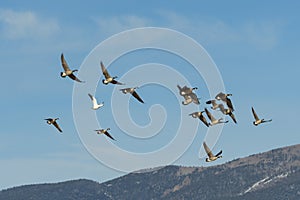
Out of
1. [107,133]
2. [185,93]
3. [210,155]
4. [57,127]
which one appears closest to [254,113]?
[210,155]

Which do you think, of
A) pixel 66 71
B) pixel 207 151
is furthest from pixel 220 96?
pixel 66 71

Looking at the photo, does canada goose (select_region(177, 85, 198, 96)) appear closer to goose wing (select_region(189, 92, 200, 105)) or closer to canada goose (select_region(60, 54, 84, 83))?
goose wing (select_region(189, 92, 200, 105))

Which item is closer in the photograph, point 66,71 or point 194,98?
point 66,71

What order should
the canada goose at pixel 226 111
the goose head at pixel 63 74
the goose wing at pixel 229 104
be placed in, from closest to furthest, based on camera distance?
the goose head at pixel 63 74 → the canada goose at pixel 226 111 → the goose wing at pixel 229 104

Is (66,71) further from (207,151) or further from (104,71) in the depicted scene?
(207,151)

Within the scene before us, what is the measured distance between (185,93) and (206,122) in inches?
197

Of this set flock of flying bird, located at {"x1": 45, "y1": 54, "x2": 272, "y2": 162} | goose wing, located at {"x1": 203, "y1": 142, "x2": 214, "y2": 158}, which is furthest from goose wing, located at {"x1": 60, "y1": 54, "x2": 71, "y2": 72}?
goose wing, located at {"x1": 203, "y1": 142, "x2": 214, "y2": 158}

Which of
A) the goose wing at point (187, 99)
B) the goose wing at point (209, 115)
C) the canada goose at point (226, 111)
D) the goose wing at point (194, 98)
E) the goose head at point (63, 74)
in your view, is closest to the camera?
the goose head at point (63, 74)

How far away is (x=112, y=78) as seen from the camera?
9419 centimetres

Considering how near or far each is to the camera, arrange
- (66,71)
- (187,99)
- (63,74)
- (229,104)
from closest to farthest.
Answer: (63,74)
(66,71)
(187,99)
(229,104)

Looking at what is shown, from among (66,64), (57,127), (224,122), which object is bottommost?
(224,122)

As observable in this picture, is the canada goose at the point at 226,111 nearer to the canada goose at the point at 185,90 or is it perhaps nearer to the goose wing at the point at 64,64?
the canada goose at the point at 185,90

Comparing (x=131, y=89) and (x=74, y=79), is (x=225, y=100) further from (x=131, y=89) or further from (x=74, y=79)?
(x=74, y=79)

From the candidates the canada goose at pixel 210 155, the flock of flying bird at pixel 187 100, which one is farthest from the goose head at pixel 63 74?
the canada goose at pixel 210 155
